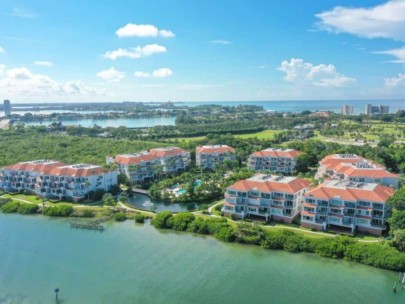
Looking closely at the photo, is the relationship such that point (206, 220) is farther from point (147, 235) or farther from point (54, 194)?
point (54, 194)

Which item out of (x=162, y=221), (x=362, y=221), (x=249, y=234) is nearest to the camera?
(x=249, y=234)

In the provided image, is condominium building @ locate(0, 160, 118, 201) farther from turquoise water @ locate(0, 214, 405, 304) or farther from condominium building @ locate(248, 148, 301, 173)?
condominium building @ locate(248, 148, 301, 173)

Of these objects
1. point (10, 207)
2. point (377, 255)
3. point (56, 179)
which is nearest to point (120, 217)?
point (56, 179)

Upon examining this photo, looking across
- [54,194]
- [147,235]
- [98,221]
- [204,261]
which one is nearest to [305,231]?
[204,261]

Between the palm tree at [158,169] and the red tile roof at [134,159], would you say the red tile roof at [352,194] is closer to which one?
the palm tree at [158,169]

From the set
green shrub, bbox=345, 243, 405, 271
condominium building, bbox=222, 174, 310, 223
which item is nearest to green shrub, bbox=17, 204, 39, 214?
condominium building, bbox=222, 174, 310, 223

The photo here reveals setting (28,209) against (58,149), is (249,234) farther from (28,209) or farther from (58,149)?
(58,149)

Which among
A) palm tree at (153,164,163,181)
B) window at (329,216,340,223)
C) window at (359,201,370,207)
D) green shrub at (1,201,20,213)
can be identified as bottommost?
green shrub at (1,201,20,213)
